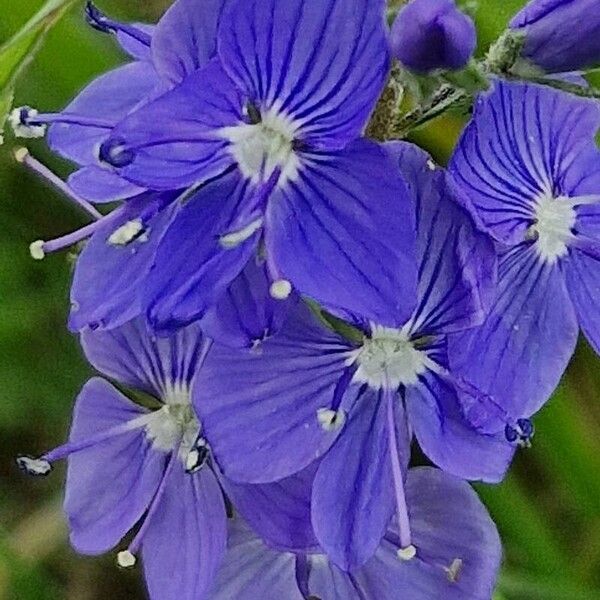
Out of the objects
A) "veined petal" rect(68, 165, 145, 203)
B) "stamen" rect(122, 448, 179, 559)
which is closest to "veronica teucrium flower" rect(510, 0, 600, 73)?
"veined petal" rect(68, 165, 145, 203)

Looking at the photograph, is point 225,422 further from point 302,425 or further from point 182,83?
point 182,83

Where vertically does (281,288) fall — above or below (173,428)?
above

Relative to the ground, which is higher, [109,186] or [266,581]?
[109,186]

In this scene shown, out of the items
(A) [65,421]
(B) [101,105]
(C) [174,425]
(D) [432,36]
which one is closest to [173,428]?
(C) [174,425]

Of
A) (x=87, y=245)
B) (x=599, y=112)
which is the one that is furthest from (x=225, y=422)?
(x=599, y=112)

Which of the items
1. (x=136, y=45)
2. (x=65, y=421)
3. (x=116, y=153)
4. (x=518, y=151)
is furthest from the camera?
(x=65, y=421)

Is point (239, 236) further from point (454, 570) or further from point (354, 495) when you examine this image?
point (454, 570)

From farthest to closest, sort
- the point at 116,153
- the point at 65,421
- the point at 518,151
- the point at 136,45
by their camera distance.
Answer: the point at 65,421 < the point at 136,45 < the point at 518,151 < the point at 116,153

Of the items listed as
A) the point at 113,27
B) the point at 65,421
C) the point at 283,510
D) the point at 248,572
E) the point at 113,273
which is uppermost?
the point at 113,27
